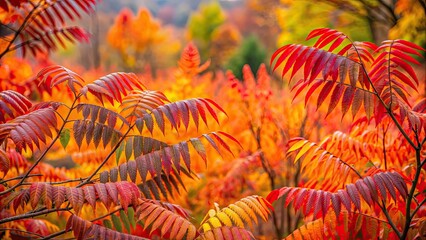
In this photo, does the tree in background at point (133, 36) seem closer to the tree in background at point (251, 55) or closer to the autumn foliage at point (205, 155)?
the tree in background at point (251, 55)

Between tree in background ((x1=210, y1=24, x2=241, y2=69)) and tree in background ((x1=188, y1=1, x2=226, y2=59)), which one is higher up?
tree in background ((x1=188, y1=1, x2=226, y2=59))

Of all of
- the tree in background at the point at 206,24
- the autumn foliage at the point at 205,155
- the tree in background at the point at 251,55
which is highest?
the tree in background at the point at 206,24

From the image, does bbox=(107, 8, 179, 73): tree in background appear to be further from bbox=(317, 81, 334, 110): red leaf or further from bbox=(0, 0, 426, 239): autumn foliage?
bbox=(317, 81, 334, 110): red leaf

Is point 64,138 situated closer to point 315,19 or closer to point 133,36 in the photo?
point 315,19

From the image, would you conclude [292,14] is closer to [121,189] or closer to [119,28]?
[121,189]

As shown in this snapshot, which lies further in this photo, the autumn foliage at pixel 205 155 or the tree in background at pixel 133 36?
the tree in background at pixel 133 36

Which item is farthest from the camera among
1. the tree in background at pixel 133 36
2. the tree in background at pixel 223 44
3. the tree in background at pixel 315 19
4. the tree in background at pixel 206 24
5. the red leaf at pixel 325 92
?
the tree in background at pixel 206 24

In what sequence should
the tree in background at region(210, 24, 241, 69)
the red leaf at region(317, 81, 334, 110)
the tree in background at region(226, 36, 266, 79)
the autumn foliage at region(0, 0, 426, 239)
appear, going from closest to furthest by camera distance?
the autumn foliage at region(0, 0, 426, 239) → the red leaf at region(317, 81, 334, 110) → the tree in background at region(226, 36, 266, 79) → the tree in background at region(210, 24, 241, 69)

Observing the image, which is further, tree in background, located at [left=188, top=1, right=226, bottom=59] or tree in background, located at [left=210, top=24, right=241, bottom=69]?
tree in background, located at [left=188, top=1, right=226, bottom=59]

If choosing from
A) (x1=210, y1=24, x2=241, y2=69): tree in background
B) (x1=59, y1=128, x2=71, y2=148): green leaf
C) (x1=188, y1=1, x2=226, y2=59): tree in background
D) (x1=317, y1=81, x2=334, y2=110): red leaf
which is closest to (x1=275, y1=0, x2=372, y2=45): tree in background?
(x1=317, y1=81, x2=334, y2=110): red leaf

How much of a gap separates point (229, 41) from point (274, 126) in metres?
32.2

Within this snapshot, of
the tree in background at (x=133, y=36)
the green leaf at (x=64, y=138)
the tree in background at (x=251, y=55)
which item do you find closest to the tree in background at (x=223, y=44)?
the tree in background at (x=133, y=36)

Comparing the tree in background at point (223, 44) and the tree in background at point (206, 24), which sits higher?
the tree in background at point (206, 24)

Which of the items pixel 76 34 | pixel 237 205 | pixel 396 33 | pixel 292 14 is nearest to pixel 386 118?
pixel 237 205
